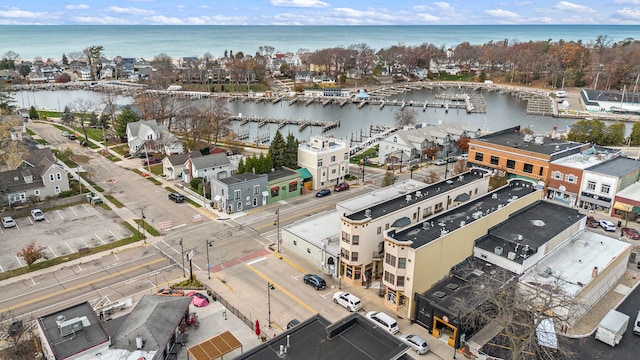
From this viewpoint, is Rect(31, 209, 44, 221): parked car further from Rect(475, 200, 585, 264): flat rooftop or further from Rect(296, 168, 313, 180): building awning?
Rect(475, 200, 585, 264): flat rooftop

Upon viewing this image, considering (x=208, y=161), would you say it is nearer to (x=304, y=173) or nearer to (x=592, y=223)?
(x=304, y=173)

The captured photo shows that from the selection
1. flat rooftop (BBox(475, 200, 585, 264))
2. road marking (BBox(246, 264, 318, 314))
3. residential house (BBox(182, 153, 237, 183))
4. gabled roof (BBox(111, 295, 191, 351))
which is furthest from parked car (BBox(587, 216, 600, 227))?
residential house (BBox(182, 153, 237, 183))

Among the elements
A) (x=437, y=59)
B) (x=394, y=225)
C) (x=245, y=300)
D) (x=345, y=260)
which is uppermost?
(x=437, y=59)

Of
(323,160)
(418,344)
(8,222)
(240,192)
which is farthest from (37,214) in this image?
(418,344)

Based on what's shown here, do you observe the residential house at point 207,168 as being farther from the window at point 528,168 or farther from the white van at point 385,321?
the window at point 528,168

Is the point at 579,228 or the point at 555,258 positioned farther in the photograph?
the point at 579,228

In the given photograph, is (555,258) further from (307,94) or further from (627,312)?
(307,94)

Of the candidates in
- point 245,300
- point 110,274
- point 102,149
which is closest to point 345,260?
point 245,300
